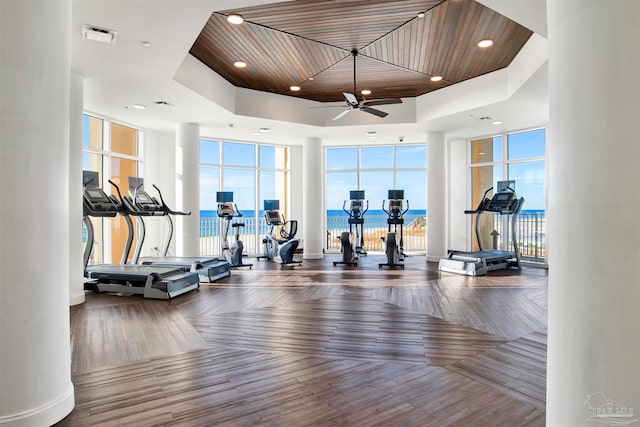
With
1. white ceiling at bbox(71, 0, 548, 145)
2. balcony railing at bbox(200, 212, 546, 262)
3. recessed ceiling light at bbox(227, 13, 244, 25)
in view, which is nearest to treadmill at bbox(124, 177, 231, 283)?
white ceiling at bbox(71, 0, 548, 145)

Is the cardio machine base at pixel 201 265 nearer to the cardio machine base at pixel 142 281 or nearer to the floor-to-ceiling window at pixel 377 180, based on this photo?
the cardio machine base at pixel 142 281

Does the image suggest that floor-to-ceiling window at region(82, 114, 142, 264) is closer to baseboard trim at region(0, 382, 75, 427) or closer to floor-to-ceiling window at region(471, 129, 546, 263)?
baseboard trim at region(0, 382, 75, 427)

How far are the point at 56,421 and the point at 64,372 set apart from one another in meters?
0.28

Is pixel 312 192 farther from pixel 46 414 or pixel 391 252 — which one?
pixel 46 414

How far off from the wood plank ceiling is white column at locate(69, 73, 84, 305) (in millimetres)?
1920

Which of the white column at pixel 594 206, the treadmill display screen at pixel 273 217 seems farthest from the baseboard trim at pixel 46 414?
the treadmill display screen at pixel 273 217

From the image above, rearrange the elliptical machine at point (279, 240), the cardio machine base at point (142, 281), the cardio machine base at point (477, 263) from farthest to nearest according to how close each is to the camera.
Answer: the elliptical machine at point (279, 240) < the cardio machine base at point (477, 263) < the cardio machine base at point (142, 281)

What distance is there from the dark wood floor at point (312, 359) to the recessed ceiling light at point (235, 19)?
3801 mm

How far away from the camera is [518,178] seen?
32.5 ft

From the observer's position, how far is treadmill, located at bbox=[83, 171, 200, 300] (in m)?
5.85

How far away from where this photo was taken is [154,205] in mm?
7176

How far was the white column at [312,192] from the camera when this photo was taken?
10.8 metres

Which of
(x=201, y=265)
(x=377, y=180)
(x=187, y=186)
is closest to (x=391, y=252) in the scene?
(x=377, y=180)

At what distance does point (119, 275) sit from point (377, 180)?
315 inches
